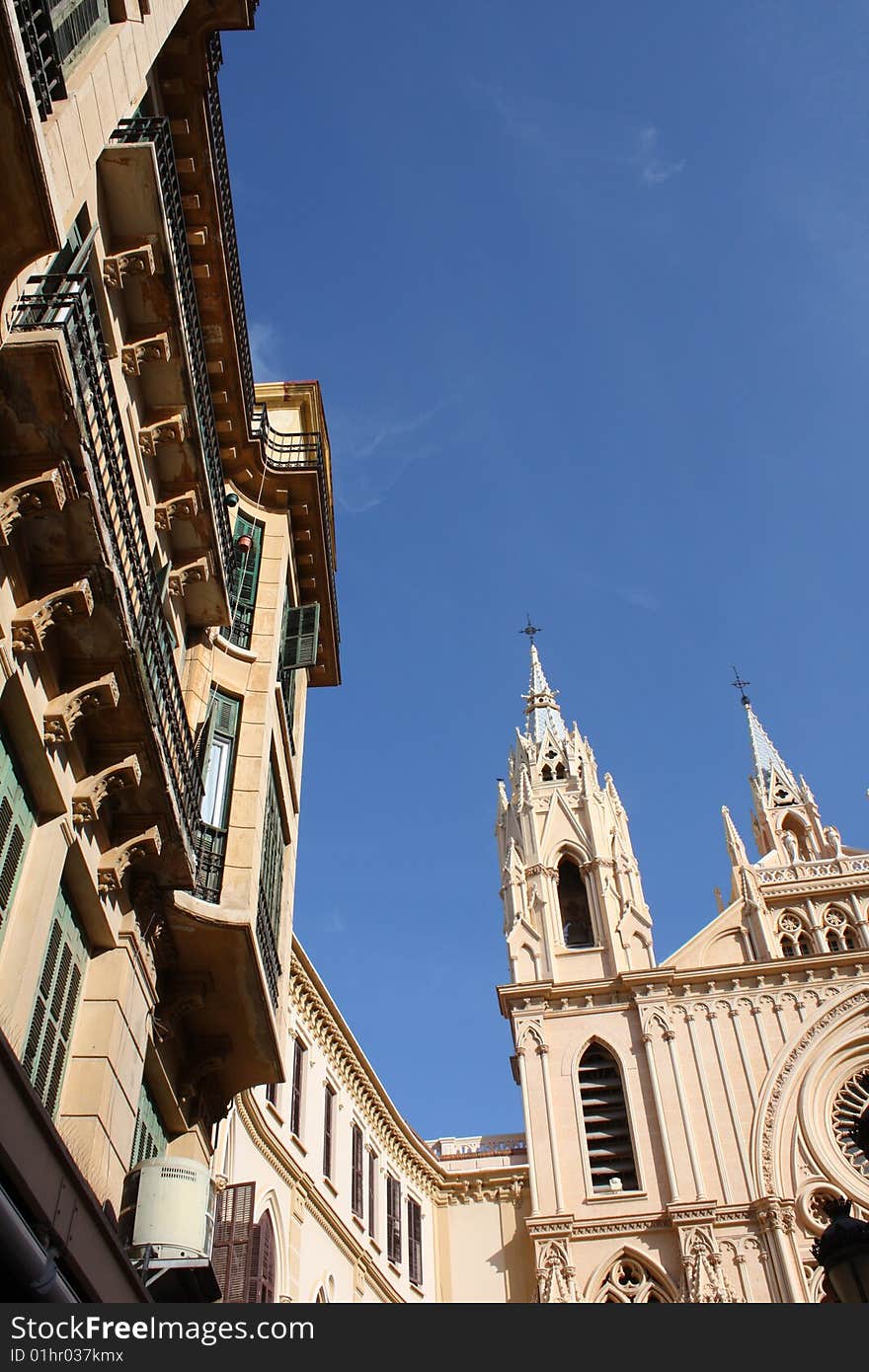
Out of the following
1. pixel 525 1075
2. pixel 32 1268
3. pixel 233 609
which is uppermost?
pixel 525 1075

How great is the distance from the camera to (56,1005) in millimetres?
9359

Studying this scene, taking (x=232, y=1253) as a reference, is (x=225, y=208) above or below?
above

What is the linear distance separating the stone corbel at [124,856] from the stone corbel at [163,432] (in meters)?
3.81

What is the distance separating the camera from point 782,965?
33.4m

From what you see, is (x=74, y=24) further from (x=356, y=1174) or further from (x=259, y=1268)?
(x=356, y=1174)

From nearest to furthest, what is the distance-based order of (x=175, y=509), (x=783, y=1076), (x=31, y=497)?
(x=31, y=497), (x=175, y=509), (x=783, y=1076)

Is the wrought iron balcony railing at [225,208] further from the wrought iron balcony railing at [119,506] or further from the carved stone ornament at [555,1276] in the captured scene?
the carved stone ornament at [555,1276]

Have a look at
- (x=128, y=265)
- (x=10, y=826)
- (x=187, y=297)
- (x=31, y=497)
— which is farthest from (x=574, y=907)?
(x=31, y=497)

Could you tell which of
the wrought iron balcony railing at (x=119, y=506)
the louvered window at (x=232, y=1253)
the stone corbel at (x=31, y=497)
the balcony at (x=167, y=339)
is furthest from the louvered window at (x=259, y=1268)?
the stone corbel at (x=31, y=497)

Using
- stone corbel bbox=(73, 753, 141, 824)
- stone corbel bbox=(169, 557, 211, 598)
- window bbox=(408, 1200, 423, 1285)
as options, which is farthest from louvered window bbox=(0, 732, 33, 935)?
window bbox=(408, 1200, 423, 1285)

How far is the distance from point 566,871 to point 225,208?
29.1 meters

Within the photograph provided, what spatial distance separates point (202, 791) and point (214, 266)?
6.02 m

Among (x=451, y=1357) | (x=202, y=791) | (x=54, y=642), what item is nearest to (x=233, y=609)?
(x=202, y=791)

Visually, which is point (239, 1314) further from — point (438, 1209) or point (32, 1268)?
point (438, 1209)
